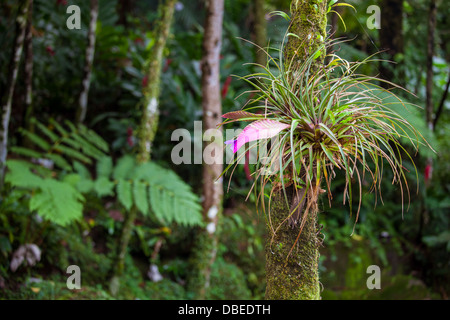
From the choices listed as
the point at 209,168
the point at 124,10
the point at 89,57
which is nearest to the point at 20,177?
the point at 209,168

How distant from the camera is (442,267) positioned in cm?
364

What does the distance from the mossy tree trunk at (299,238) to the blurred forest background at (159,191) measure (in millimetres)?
157

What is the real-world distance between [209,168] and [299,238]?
2.12 meters

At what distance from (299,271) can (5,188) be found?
2616 mm

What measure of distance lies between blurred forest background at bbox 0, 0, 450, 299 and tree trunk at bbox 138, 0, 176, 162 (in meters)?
0.22

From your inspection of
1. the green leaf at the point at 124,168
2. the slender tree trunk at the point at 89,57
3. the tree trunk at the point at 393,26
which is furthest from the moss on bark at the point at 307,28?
the tree trunk at the point at 393,26

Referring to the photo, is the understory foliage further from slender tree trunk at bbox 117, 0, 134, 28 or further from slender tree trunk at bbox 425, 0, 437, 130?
slender tree trunk at bbox 117, 0, 134, 28

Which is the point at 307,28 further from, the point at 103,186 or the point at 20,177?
the point at 20,177

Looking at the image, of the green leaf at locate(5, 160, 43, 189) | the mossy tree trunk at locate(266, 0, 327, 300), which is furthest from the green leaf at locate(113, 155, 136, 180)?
the mossy tree trunk at locate(266, 0, 327, 300)

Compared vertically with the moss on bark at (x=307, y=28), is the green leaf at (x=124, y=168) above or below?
below

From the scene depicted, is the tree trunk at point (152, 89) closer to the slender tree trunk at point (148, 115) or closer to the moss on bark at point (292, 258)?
the slender tree trunk at point (148, 115)

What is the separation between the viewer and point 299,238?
3.84ft

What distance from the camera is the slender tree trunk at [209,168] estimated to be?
3127 millimetres

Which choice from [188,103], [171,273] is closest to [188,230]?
[171,273]
